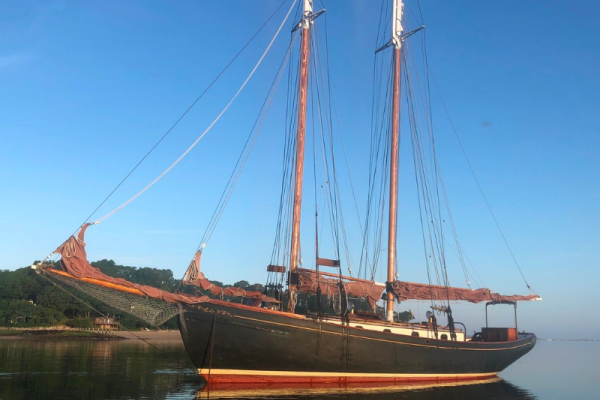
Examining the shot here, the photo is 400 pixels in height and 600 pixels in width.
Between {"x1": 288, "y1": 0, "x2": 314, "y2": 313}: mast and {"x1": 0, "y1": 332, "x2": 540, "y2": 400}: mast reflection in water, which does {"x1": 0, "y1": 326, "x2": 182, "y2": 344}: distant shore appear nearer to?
{"x1": 0, "y1": 332, "x2": 540, "y2": 400}: mast reflection in water

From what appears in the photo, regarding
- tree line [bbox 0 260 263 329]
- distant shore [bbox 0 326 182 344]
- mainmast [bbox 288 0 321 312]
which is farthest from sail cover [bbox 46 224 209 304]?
tree line [bbox 0 260 263 329]

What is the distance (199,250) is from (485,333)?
22153 mm

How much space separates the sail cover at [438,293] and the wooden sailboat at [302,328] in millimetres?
64

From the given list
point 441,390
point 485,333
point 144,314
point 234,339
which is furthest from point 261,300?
point 485,333

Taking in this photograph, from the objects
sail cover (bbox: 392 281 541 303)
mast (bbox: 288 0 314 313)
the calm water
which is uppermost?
mast (bbox: 288 0 314 313)

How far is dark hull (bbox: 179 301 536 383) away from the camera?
2314cm

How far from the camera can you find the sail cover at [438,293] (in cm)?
3259

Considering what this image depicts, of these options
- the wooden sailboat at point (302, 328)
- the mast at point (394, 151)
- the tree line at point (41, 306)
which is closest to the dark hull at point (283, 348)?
the wooden sailboat at point (302, 328)

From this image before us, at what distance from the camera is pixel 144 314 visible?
23.7m

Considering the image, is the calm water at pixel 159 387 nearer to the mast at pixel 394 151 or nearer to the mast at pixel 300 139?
the mast at pixel 300 139

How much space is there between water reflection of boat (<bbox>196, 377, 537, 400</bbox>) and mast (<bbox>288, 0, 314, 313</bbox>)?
4.39 meters

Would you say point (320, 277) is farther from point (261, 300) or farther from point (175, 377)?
point (175, 377)

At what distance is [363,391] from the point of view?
24.9 metres

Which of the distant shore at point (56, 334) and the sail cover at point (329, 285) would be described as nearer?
the sail cover at point (329, 285)
